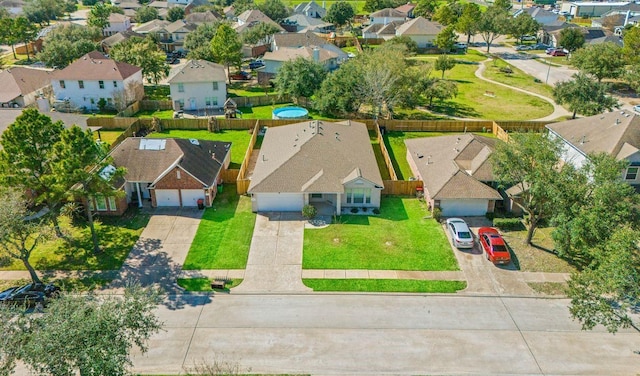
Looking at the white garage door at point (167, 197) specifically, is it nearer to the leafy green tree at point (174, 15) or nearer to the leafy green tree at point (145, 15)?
the leafy green tree at point (174, 15)

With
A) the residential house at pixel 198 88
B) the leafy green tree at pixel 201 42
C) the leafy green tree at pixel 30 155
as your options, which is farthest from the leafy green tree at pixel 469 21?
the leafy green tree at pixel 30 155

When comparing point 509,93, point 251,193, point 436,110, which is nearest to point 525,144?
point 251,193

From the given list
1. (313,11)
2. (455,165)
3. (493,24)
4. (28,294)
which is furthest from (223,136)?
(313,11)

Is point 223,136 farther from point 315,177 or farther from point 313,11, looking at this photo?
point 313,11

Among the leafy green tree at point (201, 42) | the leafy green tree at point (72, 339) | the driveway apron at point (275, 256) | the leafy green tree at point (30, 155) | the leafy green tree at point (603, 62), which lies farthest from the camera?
the leafy green tree at point (201, 42)

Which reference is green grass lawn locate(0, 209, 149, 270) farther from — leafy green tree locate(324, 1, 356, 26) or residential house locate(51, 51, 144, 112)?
leafy green tree locate(324, 1, 356, 26)
